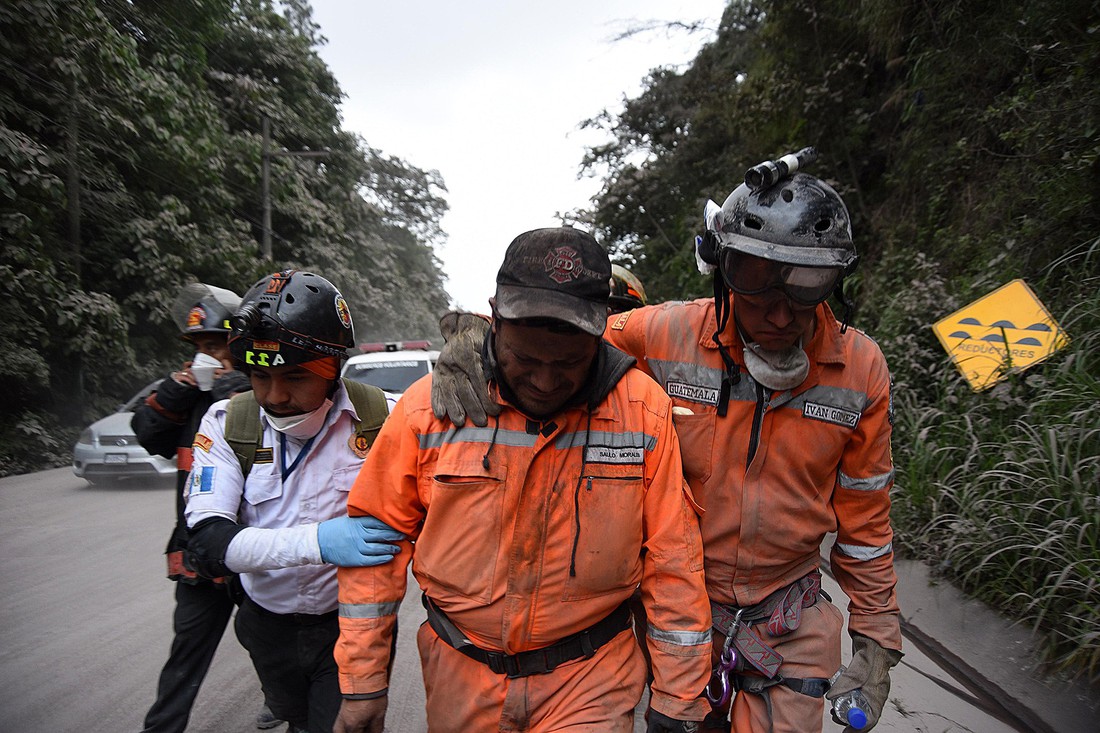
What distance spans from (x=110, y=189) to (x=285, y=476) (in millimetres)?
13763

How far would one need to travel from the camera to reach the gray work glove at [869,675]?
A: 82.4 inches

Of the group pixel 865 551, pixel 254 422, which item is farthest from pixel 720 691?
pixel 254 422

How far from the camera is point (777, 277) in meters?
1.96

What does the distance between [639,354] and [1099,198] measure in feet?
16.2

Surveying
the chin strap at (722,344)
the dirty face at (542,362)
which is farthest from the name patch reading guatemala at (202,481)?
the chin strap at (722,344)

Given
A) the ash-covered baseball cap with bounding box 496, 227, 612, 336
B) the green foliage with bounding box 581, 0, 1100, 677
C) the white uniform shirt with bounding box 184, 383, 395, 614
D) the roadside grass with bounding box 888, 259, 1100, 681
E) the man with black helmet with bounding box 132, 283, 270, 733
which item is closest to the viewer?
the ash-covered baseball cap with bounding box 496, 227, 612, 336

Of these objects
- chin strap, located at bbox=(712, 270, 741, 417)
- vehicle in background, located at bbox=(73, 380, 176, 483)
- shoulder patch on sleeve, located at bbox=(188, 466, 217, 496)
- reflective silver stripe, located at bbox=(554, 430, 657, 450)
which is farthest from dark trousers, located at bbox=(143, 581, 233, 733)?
vehicle in background, located at bbox=(73, 380, 176, 483)

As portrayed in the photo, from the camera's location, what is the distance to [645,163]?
1783 cm

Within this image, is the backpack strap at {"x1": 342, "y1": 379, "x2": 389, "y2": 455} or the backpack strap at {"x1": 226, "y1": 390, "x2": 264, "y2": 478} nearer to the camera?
the backpack strap at {"x1": 226, "y1": 390, "x2": 264, "y2": 478}

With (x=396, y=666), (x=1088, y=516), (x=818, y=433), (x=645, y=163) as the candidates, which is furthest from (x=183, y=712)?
(x=645, y=163)

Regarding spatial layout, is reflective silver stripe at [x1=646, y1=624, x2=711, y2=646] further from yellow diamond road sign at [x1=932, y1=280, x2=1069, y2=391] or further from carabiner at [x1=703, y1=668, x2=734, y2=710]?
yellow diamond road sign at [x1=932, y1=280, x2=1069, y2=391]

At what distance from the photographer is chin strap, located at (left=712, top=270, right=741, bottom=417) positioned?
211 cm

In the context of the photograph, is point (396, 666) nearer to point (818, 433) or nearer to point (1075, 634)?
point (818, 433)

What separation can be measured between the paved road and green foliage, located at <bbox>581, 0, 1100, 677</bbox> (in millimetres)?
754
